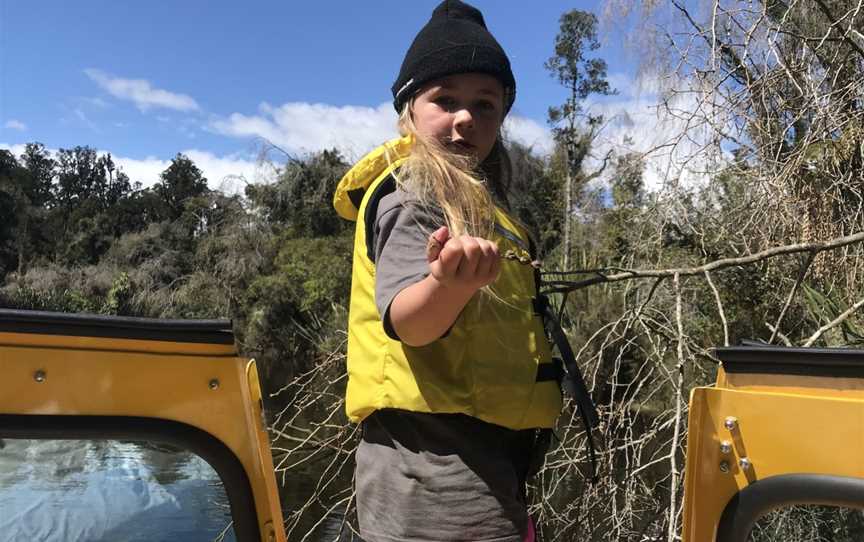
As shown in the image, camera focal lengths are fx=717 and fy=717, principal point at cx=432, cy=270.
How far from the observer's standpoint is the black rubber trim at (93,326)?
2.90 ft

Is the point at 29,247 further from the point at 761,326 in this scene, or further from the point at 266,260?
the point at 761,326

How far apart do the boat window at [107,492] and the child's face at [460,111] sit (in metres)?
0.81

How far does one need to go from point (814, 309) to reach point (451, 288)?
2.73 m

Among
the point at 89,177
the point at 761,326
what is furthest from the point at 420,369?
the point at 89,177

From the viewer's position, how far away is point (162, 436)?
0.96m

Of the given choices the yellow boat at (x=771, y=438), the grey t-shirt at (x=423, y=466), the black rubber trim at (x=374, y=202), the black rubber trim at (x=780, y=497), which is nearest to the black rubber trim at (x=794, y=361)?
the yellow boat at (x=771, y=438)

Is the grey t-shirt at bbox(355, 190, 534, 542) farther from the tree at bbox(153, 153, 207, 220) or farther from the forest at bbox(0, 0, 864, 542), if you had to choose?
the tree at bbox(153, 153, 207, 220)

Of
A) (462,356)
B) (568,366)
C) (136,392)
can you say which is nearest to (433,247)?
(462,356)

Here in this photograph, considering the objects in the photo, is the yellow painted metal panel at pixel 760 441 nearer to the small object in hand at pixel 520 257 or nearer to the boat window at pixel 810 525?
the boat window at pixel 810 525

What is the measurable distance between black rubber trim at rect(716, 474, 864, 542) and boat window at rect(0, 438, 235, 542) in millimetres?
787

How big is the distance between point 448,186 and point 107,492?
28.6 inches

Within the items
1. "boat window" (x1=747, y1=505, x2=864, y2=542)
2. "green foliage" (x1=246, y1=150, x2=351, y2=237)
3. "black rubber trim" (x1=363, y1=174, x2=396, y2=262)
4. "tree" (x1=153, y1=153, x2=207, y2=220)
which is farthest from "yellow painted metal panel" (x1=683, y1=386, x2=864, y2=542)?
"tree" (x1=153, y1=153, x2=207, y2=220)

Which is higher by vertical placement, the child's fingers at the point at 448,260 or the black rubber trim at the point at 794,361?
the child's fingers at the point at 448,260

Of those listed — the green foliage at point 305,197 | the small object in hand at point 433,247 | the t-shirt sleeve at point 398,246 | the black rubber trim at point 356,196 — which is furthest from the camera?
the green foliage at point 305,197
